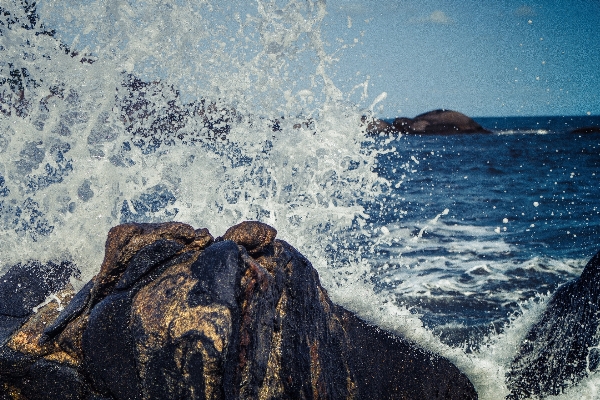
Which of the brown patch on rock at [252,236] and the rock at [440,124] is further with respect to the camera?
the rock at [440,124]

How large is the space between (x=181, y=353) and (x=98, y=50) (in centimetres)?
363

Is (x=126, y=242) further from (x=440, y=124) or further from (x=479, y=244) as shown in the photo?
(x=440, y=124)

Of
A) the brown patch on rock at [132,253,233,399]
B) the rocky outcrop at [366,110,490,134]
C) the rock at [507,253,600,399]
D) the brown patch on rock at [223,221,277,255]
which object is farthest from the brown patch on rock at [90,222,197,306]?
the rocky outcrop at [366,110,490,134]

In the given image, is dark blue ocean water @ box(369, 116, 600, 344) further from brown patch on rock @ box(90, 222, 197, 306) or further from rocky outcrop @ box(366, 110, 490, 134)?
rocky outcrop @ box(366, 110, 490, 134)

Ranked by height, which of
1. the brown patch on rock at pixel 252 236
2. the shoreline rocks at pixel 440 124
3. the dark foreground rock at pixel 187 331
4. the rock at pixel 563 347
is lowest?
the rock at pixel 563 347

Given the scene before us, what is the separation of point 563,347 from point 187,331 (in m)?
3.23

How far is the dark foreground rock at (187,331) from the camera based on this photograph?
7.08 ft

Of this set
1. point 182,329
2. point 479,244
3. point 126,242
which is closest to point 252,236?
point 126,242

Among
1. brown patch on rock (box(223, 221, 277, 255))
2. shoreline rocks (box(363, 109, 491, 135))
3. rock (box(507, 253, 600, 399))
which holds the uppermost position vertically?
shoreline rocks (box(363, 109, 491, 135))

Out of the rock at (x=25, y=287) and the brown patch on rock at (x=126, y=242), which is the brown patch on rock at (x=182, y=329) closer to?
the brown patch on rock at (x=126, y=242)

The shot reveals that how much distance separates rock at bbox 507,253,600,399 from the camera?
3.67 m

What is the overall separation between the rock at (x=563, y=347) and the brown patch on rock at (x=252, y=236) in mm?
2598

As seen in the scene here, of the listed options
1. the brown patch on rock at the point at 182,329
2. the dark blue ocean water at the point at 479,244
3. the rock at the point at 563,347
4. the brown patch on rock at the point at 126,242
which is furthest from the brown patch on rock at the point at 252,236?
the dark blue ocean water at the point at 479,244

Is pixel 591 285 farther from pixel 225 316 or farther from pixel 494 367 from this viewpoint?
pixel 225 316
